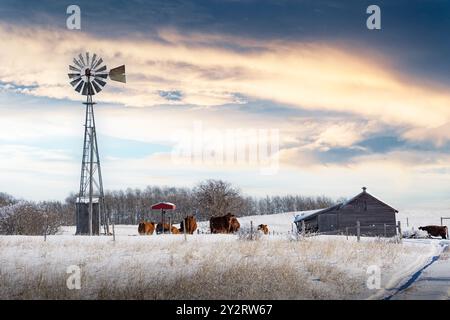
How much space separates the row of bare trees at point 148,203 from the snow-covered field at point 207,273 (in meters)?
21.0

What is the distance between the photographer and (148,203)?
405 feet

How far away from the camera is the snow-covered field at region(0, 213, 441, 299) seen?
37.6 feet

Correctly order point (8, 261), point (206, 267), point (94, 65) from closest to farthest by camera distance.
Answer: point (206, 267) → point (8, 261) → point (94, 65)

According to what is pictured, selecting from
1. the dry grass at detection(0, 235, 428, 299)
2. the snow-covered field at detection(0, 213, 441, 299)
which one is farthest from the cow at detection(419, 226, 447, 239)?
the dry grass at detection(0, 235, 428, 299)

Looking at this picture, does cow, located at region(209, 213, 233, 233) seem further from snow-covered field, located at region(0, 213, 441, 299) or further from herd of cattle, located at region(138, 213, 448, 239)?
snow-covered field, located at region(0, 213, 441, 299)

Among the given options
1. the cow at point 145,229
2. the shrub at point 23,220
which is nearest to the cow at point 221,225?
the cow at point 145,229

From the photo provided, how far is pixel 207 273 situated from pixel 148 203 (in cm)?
11189

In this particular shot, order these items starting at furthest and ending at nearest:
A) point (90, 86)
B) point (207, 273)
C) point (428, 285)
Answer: point (90, 86) < point (207, 273) < point (428, 285)

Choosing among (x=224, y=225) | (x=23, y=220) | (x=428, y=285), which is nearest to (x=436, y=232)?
(x=224, y=225)

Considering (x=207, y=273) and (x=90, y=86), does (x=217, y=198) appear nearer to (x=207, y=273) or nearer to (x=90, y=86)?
(x=90, y=86)
